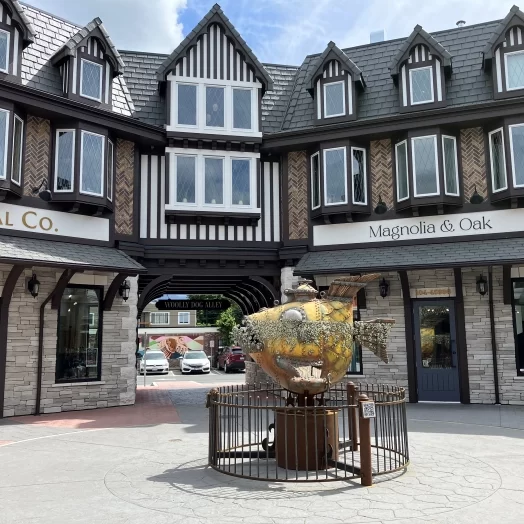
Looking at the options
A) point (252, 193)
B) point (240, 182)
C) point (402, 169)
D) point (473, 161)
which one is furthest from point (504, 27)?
point (240, 182)

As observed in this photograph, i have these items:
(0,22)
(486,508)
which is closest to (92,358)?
(0,22)

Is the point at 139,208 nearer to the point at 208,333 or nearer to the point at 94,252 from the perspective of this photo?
the point at 94,252

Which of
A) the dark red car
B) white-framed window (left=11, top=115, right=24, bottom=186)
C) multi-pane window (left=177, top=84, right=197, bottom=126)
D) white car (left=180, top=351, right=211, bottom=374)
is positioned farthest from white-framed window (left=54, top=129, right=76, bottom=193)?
the dark red car

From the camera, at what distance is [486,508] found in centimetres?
552

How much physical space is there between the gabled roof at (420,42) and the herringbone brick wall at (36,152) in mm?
9663

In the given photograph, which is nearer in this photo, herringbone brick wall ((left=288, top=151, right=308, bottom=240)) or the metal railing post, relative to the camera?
the metal railing post

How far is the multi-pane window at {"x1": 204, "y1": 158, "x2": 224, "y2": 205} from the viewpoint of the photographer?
1548 centimetres

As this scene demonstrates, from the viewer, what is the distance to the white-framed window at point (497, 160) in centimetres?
1395

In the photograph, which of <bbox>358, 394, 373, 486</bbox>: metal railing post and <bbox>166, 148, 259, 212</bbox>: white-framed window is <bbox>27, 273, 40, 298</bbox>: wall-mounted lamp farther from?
<bbox>358, 394, 373, 486</bbox>: metal railing post

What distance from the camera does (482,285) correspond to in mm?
13836

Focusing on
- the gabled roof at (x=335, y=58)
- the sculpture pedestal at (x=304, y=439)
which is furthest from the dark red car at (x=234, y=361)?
the sculpture pedestal at (x=304, y=439)

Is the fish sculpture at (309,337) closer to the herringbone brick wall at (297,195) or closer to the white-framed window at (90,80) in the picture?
the herringbone brick wall at (297,195)

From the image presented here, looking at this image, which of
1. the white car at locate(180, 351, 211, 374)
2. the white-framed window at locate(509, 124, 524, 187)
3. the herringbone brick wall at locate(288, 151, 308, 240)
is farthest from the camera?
the white car at locate(180, 351, 211, 374)

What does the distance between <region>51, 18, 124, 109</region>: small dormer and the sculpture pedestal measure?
10596 millimetres
